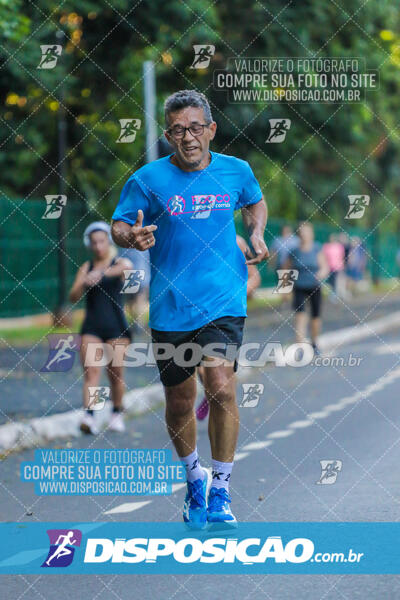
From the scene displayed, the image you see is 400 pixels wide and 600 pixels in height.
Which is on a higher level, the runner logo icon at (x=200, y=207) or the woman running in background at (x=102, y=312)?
the runner logo icon at (x=200, y=207)

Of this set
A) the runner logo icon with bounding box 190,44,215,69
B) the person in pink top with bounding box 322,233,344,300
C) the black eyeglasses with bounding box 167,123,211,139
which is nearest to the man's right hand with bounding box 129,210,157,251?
the black eyeglasses with bounding box 167,123,211,139

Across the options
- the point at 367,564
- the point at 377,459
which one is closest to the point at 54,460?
the point at 377,459

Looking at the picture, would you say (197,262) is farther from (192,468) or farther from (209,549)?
(209,549)

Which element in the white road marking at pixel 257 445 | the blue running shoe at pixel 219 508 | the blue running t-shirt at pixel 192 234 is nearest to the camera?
the blue running t-shirt at pixel 192 234

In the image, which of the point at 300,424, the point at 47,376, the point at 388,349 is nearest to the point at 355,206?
the point at 300,424

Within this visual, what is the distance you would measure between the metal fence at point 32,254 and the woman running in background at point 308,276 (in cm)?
647

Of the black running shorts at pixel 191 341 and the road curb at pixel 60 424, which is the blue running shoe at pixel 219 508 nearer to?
the black running shorts at pixel 191 341

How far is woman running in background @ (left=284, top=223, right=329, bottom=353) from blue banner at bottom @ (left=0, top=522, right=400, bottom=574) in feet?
39.0

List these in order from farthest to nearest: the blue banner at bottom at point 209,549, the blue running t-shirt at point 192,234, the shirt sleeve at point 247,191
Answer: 1. the shirt sleeve at point 247,191
2. the blue running t-shirt at point 192,234
3. the blue banner at bottom at point 209,549

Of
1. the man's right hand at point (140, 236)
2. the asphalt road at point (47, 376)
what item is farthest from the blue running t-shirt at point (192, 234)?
the asphalt road at point (47, 376)

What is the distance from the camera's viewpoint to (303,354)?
1973 centimetres

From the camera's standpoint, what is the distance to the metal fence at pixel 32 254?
79.7ft

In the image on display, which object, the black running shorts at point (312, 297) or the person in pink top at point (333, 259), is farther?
the person in pink top at point (333, 259)

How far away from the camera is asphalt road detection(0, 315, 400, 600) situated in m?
5.81
